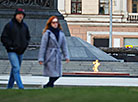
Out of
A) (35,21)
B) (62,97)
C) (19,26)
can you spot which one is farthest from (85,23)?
(62,97)

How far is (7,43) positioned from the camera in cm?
956

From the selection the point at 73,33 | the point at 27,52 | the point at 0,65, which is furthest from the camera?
the point at 73,33

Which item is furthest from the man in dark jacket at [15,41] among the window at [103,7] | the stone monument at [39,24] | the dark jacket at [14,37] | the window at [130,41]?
the window at [103,7]

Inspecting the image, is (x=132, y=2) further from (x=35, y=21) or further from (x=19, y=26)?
(x=19, y=26)

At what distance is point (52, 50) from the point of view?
9.36 metres

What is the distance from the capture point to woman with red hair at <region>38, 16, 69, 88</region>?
928cm

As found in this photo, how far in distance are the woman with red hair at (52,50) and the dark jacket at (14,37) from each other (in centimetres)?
51

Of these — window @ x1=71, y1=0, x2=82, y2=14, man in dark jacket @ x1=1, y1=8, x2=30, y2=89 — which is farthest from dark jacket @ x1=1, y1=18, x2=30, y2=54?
window @ x1=71, y1=0, x2=82, y2=14

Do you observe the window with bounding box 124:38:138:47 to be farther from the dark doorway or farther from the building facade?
the dark doorway

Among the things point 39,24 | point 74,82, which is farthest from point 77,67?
point 74,82

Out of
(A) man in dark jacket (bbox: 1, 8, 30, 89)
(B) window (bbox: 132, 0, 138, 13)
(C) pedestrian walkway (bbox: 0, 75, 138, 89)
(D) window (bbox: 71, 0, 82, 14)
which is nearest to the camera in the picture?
(A) man in dark jacket (bbox: 1, 8, 30, 89)

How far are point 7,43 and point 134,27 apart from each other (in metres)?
31.9

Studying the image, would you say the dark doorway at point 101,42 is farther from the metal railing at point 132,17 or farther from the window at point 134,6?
the window at point 134,6

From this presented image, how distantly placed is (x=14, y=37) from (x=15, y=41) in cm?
8
